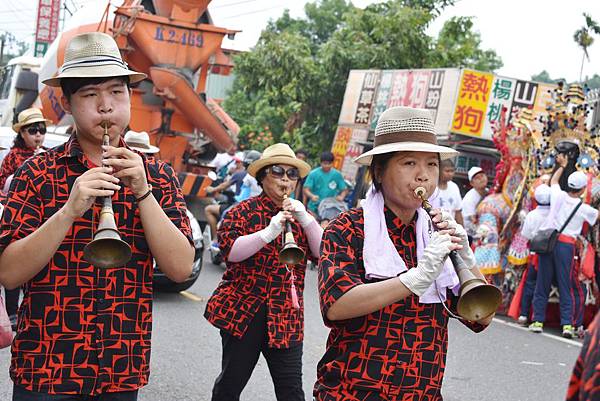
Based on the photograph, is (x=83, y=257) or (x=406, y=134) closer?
(x=83, y=257)

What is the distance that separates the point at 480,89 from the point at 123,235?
13787 mm

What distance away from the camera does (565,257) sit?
32.6ft

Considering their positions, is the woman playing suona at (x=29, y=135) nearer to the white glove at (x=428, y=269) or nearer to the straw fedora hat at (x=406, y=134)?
the straw fedora hat at (x=406, y=134)

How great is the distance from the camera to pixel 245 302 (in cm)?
493

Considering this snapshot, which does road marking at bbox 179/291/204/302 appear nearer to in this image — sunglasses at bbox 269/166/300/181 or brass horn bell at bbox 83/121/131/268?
sunglasses at bbox 269/166/300/181

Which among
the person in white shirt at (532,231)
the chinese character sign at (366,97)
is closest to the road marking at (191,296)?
the person in white shirt at (532,231)

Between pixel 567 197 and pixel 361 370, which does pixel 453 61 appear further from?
pixel 361 370

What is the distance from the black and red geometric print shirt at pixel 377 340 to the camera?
3176mm

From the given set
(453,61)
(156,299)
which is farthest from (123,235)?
(453,61)

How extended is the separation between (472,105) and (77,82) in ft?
44.9

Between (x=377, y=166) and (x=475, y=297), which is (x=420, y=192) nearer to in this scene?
(x=377, y=166)

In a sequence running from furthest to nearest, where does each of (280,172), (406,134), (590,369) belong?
(280,172) < (406,134) < (590,369)

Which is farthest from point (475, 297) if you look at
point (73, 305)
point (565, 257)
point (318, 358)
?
point (565, 257)

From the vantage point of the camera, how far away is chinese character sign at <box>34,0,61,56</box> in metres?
35.7
